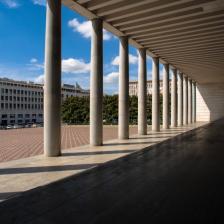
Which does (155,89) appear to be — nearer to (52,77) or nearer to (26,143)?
(26,143)

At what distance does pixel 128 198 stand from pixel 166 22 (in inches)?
525

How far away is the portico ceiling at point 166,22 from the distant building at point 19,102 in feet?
271

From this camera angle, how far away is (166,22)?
15.9 meters

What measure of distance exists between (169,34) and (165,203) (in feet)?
50.3

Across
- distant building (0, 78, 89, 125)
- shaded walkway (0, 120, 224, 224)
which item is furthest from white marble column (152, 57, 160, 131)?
distant building (0, 78, 89, 125)

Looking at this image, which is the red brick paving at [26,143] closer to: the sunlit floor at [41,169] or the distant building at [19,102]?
the sunlit floor at [41,169]

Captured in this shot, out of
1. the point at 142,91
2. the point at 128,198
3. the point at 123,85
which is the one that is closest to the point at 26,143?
the point at 123,85

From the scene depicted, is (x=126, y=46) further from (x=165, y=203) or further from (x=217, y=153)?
(x=165, y=203)

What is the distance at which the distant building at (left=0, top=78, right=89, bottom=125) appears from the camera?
93938mm

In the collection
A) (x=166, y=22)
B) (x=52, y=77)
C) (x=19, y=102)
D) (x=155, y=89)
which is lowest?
(x=52, y=77)

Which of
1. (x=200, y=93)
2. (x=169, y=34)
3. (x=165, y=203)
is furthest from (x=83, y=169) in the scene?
(x=200, y=93)

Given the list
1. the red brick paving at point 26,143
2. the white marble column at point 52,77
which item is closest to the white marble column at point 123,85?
the red brick paving at point 26,143

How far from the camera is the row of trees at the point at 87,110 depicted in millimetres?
51469

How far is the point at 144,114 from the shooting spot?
21.2 m
